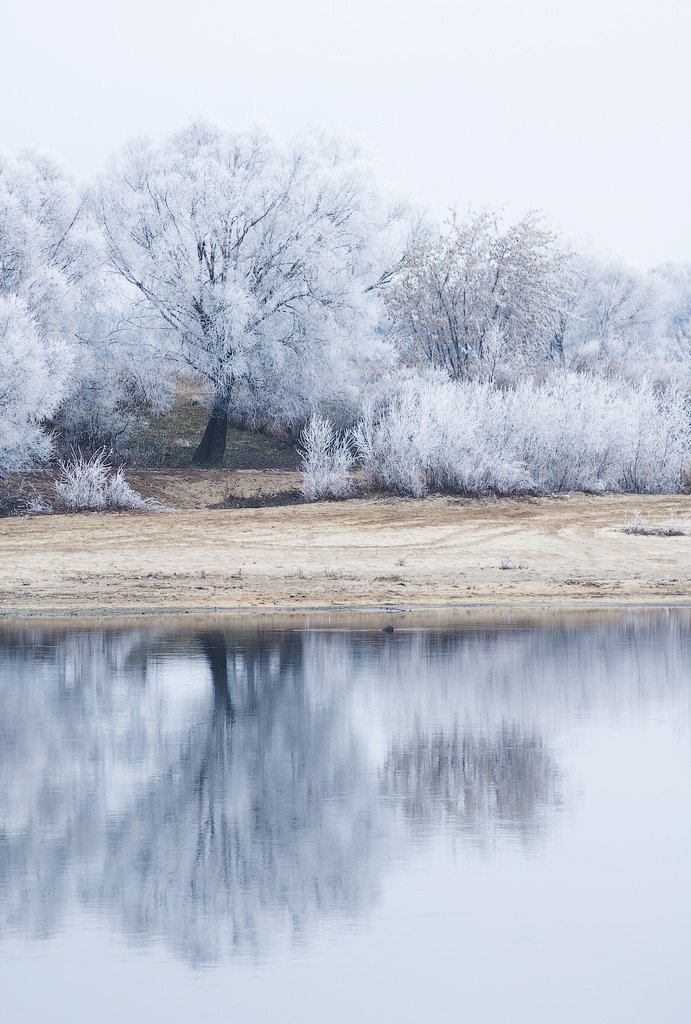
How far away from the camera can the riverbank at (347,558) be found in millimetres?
19672

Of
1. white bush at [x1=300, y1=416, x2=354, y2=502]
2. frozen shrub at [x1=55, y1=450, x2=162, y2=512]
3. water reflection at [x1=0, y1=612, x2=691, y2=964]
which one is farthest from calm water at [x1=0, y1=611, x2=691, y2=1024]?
white bush at [x1=300, y1=416, x2=354, y2=502]

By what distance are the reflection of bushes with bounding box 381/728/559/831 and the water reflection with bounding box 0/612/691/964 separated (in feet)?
0.07

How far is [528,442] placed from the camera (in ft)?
100

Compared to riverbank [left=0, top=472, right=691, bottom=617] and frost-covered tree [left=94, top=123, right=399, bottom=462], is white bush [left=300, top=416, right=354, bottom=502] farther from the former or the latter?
frost-covered tree [left=94, top=123, right=399, bottom=462]

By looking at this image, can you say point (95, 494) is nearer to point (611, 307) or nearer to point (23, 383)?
point (23, 383)

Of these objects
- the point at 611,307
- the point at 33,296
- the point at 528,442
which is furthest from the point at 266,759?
the point at 611,307

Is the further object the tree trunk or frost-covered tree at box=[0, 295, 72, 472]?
the tree trunk

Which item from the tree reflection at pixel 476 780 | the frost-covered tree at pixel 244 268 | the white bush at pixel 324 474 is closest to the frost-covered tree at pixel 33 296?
the frost-covered tree at pixel 244 268

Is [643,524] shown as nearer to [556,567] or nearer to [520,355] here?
[556,567]

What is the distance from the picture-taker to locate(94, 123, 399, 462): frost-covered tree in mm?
34781

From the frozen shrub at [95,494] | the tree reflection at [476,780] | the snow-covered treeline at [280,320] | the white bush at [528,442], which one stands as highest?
the snow-covered treeline at [280,320]

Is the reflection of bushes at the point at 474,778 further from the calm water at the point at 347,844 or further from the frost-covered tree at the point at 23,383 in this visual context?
the frost-covered tree at the point at 23,383

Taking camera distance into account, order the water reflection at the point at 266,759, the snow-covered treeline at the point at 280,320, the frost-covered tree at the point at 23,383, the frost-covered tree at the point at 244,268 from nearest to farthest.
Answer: the water reflection at the point at 266,759 < the frost-covered tree at the point at 23,383 < the snow-covered treeline at the point at 280,320 < the frost-covered tree at the point at 244,268

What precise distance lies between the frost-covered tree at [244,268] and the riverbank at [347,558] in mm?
8115
